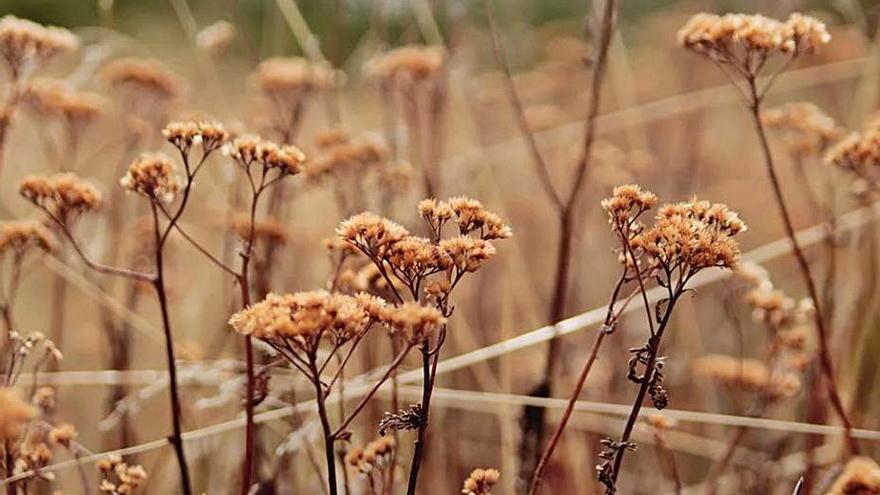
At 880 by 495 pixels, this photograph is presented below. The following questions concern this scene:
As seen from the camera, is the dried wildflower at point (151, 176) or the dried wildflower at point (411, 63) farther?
the dried wildflower at point (411, 63)

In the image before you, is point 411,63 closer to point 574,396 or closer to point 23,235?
point 23,235

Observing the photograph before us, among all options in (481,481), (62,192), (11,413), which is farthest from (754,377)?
(11,413)

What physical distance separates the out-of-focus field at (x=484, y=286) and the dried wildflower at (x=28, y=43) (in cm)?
37

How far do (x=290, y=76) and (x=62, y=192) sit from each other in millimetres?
1090

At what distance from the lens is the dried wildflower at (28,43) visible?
7.08ft

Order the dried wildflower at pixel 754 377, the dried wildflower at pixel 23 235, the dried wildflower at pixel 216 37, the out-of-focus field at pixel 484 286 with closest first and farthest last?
the dried wildflower at pixel 23 235 → the dried wildflower at pixel 754 377 → the out-of-focus field at pixel 484 286 → the dried wildflower at pixel 216 37

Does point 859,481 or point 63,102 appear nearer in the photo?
point 859,481

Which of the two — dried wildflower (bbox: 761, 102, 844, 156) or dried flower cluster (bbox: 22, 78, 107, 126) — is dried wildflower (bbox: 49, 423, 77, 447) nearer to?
dried flower cluster (bbox: 22, 78, 107, 126)

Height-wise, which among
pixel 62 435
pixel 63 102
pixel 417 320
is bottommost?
pixel 62 435

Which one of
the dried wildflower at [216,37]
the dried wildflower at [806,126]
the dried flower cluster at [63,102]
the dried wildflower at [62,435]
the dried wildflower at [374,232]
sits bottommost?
the dried wildflower at [62,435]

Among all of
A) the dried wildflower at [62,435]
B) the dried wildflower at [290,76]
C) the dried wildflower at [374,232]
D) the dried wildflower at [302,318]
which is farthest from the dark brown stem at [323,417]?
the dried wildflower at [290,76]

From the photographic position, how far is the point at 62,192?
69.4 inches

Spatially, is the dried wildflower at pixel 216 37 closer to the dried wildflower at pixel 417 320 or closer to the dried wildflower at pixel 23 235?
the dried wildflower at pixel 23 235

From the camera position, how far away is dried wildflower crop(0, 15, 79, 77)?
7.08 ft
